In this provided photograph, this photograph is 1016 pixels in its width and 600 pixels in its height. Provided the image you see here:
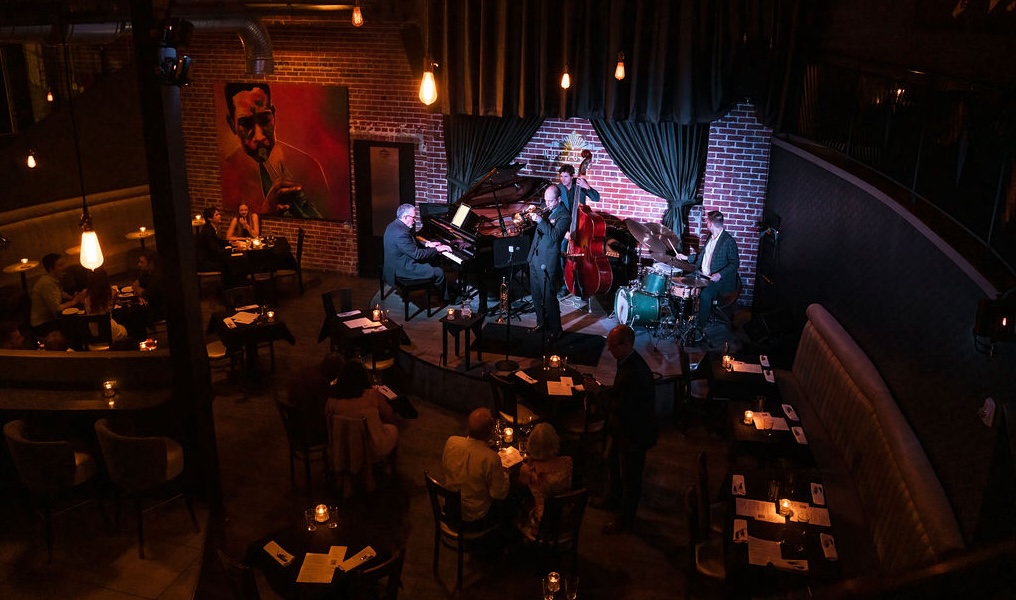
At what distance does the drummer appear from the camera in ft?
28.2

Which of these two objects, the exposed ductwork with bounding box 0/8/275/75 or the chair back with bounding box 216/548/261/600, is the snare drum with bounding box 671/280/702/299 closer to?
the chair back with bounding box 216/548/261/600

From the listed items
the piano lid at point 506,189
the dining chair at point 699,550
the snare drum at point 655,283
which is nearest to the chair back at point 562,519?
the dining chair at point 699,550

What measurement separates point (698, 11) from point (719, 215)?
8.02 ft

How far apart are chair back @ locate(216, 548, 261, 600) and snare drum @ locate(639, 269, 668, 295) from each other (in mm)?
5695

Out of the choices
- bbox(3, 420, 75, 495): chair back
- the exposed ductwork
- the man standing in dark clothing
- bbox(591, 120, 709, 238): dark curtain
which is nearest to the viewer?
bbox(3, 420, 75, 495): chair back

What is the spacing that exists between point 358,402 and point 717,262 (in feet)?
15.3

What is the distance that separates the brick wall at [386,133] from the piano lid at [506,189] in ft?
2.40

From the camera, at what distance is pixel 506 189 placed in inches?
395

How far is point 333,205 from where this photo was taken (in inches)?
457

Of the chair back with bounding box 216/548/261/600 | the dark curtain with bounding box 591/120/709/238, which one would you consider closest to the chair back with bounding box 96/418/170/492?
the chair back with bounding box 216/548/261/600

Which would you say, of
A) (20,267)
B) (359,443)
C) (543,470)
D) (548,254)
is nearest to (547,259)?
(548,254)

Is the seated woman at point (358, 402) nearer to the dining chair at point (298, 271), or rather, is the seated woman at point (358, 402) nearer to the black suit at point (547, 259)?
the black suit at point (547, 259)

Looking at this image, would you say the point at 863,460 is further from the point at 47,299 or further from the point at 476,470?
the point at 47,299

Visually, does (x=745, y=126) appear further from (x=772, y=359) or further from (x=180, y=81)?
(x=180, y=81)
